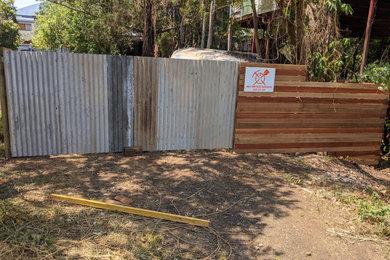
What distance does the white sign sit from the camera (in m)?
6.45

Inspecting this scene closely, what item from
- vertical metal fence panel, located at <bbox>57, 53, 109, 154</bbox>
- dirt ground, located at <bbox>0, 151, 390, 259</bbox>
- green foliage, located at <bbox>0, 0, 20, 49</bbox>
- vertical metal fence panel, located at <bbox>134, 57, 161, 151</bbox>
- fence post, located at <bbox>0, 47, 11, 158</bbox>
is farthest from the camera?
green foliage, located at <bbox>0, 0, 20, 49</bbox>

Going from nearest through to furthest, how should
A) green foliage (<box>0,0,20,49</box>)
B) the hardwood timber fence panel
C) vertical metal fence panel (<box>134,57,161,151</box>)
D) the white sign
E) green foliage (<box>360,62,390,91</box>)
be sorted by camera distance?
vertical metal fence panel (<box>134,57,161,151</box>)
the white sign
the hardwood timber fence panel
green foliage (<box>360,62,390,91</box>)
green foliage (<box>0,0,20,49</box>)

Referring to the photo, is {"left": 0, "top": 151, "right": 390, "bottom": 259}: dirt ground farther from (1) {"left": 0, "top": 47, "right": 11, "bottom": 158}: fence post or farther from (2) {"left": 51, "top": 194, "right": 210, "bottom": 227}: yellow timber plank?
(1) {"left": 0, "top": 47, "right": 11, "bottom": 158}: fence post

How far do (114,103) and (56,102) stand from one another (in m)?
1.05

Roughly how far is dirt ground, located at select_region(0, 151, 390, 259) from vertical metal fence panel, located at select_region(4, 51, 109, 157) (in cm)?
30

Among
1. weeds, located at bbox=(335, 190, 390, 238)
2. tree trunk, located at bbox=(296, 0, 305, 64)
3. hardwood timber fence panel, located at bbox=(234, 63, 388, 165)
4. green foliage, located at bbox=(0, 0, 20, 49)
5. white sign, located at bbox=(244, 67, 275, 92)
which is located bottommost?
weeds, located at bbox=(335, 190, 390, 238)

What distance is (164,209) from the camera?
13.8 ft

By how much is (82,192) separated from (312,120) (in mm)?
5164

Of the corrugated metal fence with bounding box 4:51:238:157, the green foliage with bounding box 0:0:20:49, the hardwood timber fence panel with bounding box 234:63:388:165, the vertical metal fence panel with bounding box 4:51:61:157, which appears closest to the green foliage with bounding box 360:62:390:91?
the hardwood timber fence panel with bounding box 234:63:388:165

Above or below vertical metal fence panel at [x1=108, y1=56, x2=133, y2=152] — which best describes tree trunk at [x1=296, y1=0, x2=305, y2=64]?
above

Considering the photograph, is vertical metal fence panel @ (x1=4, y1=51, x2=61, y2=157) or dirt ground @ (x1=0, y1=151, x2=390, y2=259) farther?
vertical metal fence panel @ (x1=4, y1=51, x2=61, y2=157)

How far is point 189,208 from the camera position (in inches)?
170

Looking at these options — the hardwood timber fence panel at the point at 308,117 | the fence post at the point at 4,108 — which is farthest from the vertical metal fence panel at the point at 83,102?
the hardwood timber fence panel at the point at 308,117

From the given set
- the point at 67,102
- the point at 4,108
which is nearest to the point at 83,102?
the point at 67,102
